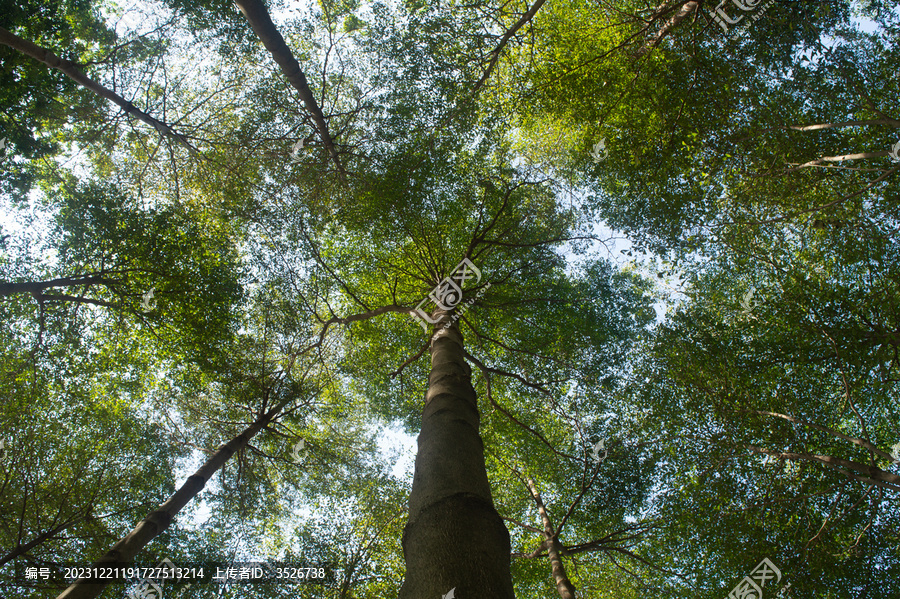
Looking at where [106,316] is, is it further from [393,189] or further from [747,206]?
[747,206]

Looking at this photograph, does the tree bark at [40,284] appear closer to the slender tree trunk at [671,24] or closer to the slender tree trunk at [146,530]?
the slender tree trunk at [146,530]

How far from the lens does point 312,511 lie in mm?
9617

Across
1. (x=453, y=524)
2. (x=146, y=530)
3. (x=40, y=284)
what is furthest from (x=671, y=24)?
(x=40, y=284)

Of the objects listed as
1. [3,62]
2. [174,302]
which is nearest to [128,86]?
[3,62]

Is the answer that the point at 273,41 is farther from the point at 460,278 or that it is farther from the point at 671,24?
Result: the point at 671,24

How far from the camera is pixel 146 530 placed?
5.34 meters

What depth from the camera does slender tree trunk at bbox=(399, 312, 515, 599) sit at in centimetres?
189

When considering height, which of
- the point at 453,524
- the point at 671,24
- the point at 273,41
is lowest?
the point at 453,524

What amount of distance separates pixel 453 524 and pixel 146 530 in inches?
217

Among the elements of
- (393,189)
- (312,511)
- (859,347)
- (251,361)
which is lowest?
(312,511)

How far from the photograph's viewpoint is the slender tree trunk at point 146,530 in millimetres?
4691

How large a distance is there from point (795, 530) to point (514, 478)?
215 inches

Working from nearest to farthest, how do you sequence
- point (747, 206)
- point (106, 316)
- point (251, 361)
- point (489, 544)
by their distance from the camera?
point (489, 544)
point (747, 206)
point (106, 316)
point (251, 361)

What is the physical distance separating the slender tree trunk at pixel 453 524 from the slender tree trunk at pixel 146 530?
4.47 meters
